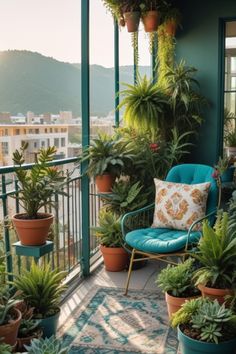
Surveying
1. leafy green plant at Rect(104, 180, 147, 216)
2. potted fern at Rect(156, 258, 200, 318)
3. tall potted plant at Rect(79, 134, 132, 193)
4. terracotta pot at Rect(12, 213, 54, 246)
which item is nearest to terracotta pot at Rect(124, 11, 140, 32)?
tall potted plant at Rect(79, 134, 132, 193)

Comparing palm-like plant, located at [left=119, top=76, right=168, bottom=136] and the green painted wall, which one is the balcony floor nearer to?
palm-like plant, located at [left=119, top=76, right=168, bottom=136]

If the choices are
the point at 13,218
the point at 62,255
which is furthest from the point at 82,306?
the point at 13,218

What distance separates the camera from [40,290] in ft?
7.70

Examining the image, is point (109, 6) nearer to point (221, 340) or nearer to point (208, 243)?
point (208, 243)

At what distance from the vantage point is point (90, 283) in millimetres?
3352

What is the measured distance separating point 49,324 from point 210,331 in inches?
37.3

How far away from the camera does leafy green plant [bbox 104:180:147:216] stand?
353cm

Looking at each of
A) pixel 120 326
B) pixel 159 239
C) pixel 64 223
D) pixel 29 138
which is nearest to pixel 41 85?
pixel 29 138

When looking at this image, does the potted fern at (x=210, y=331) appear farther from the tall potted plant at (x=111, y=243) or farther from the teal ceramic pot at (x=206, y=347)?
the tall potted plant at (x=111, y=243)

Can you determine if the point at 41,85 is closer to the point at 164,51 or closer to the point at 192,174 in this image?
the point at 192,174

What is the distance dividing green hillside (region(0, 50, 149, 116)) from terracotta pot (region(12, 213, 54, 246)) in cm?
74

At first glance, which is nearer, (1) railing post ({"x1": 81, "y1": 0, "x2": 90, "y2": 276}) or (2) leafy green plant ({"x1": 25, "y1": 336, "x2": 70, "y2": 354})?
(2) leafy green plant ({"x1": 25, "y1": 336, "x2": 70, "y2": 354})

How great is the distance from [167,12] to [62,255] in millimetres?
2754

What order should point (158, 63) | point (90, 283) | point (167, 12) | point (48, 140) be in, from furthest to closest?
point (158, 63) < point (167, 12) < point (90, 283) < point (48, 140)
